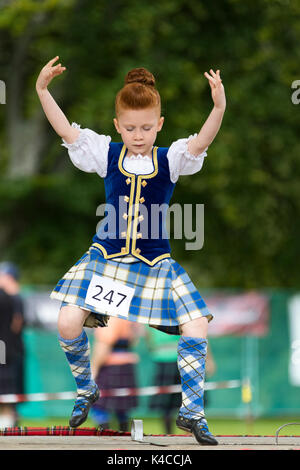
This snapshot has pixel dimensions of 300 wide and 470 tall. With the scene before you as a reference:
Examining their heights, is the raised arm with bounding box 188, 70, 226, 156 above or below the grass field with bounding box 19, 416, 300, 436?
above

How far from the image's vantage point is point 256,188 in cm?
1612

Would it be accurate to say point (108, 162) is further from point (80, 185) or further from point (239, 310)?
point (80, 185)

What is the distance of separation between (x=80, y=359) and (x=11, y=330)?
5358mm

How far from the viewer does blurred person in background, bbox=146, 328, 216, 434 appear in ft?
30.1

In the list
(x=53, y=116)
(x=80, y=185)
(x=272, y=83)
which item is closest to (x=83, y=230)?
(x=80, y=185)

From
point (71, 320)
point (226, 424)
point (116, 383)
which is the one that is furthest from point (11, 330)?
point (71, 320)

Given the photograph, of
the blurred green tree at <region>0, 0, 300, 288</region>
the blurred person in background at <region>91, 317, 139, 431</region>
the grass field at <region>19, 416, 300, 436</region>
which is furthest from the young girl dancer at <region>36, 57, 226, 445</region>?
the blurred green tree at <region>0, 0, 300, 288</region>

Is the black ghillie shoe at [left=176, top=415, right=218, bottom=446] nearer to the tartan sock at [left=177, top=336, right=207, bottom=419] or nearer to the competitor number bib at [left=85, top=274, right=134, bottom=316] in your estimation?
the tartan sock at [left=177, top=336, right=207, bottom=419]

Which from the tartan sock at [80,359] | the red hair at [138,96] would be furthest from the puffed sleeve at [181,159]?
the tartan sock at [80,359]

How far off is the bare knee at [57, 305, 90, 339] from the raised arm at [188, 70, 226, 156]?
0.97 metres

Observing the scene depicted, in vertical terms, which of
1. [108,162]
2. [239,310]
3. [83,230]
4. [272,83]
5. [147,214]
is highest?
[272,83]

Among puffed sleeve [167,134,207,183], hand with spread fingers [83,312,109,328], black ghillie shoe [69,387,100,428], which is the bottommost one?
black ghillie shoe [69,387,100,428]

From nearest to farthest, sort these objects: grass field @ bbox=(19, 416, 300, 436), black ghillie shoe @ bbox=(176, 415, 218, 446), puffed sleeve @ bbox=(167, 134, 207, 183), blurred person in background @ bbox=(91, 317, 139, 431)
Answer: black ghillie shoe @ bbox=(176, 415, 218, 446)
puffed sleeve @ bbox=(167, 134, 207, 183)
blurred person in background @ bbox=(91, 317, 139, 431)
grass field @ bbox=(19, 416, 300, 436)
